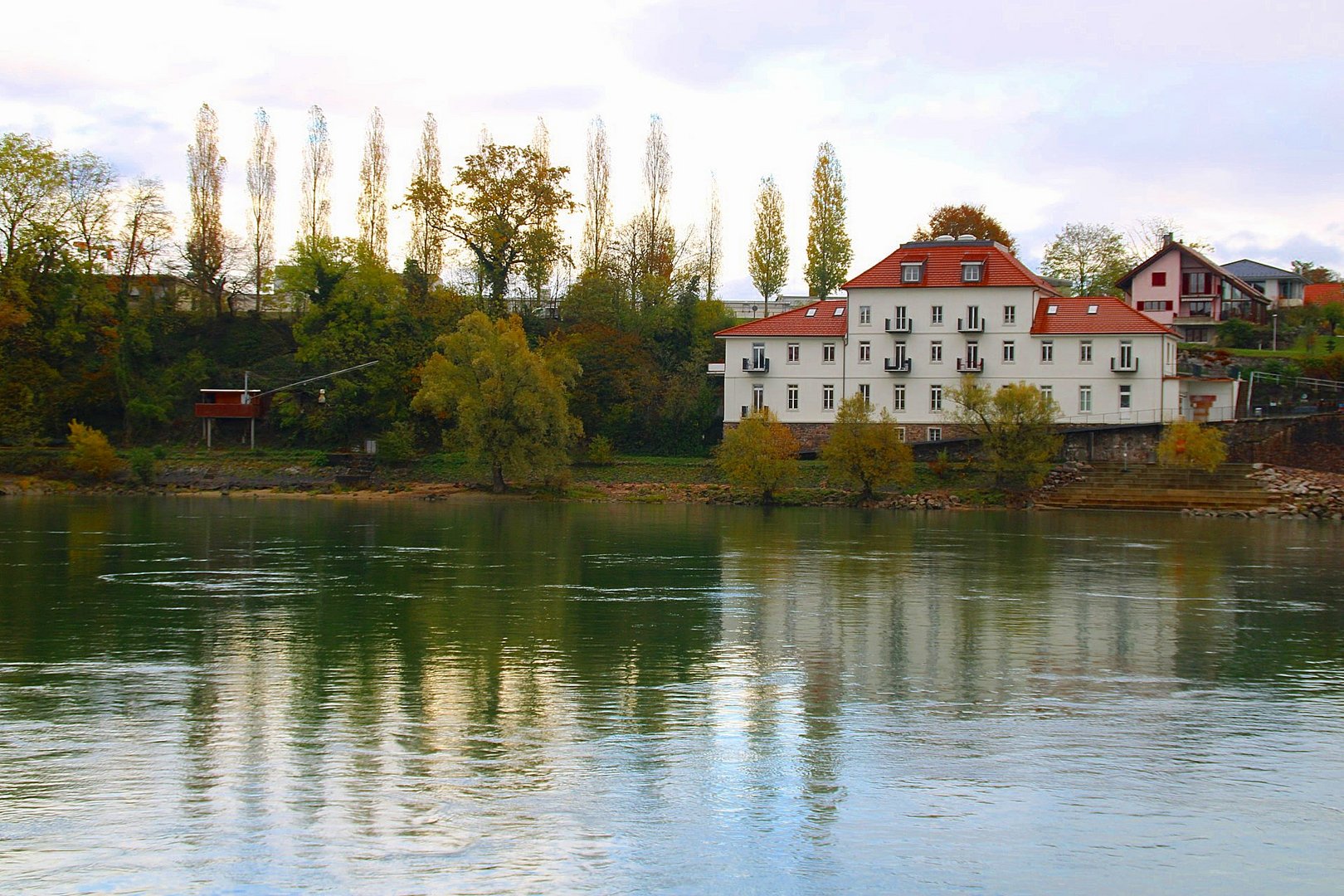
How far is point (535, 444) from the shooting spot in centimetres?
6406

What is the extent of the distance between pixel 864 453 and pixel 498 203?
3094 centimetres

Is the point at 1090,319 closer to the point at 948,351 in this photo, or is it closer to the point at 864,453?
the point at 948,351

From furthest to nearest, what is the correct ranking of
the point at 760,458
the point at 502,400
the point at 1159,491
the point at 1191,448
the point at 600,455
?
the point at 600,455, the point at 502,400, the point at 760,458, the point at 1159,491, the point at 1191,448

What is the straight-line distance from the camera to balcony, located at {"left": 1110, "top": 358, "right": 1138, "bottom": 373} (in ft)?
228

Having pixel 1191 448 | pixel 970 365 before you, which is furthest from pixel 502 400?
pixel 1191 448

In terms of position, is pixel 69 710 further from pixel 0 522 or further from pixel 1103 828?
pixel 0 522

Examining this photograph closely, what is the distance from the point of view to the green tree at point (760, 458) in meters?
63.0

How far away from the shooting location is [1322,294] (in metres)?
101

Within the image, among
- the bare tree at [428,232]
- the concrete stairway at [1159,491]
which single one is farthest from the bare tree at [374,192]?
the concrete stairway at [1159,491]

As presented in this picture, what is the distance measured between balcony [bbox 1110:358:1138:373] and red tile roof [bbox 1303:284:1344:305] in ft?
108

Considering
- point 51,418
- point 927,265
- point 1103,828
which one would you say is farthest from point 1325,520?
point 51,418

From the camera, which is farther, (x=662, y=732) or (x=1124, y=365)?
(x=1124, y=365)

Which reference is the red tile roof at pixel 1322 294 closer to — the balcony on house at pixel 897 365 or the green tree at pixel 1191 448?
the green tree at pixel 1191 448

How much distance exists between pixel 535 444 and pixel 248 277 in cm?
3581
